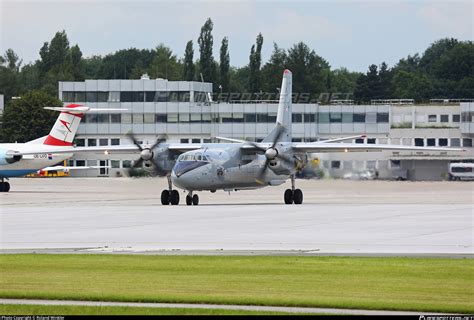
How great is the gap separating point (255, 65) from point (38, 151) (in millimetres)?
60682

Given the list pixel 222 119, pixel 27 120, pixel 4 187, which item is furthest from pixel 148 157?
pixel 27 120

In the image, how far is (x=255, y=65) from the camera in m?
132

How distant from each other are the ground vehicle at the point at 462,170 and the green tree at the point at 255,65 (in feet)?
114

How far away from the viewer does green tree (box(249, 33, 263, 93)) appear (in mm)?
131000

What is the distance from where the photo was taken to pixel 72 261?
79.8ft

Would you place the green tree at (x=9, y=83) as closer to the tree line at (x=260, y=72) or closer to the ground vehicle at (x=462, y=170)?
the tree line at (x=260, y=72)

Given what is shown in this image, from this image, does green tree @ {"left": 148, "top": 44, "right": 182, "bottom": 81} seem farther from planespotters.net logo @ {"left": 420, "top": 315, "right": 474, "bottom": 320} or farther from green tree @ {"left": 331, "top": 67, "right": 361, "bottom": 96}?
planespotters.net logo @ {"left": 420, "top": 315, "right": 474, "bottom": 320}

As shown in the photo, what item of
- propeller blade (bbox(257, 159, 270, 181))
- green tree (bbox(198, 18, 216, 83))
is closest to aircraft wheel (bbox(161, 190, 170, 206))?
propeller blade (bbox(257, 159, 270, 181))

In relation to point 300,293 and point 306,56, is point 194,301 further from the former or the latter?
point 306,56

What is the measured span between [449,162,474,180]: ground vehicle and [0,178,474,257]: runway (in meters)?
35.3

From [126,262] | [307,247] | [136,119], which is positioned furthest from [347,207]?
[136,119]

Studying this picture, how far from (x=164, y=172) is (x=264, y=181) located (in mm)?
5013

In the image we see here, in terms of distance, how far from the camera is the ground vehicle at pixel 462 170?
9518 cm

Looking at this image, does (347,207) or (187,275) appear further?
(347,207)
